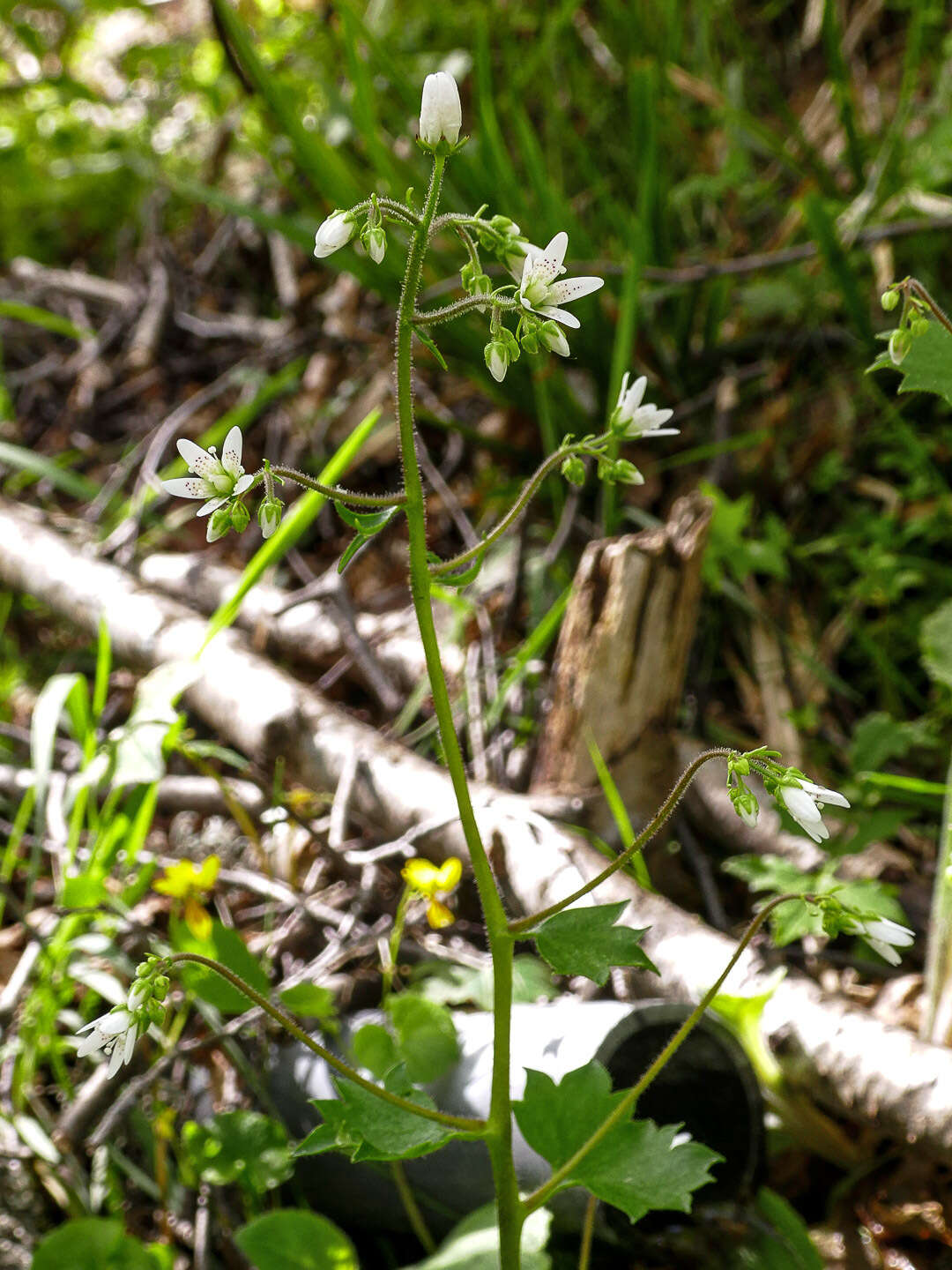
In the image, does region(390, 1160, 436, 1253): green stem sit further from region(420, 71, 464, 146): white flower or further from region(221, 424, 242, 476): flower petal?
region(420, 71, 464, 146): white flower

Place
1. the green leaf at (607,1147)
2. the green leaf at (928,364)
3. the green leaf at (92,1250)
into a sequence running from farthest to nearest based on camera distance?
the green leaf at (92,1250)
the green leaf at (928,364)
the green leaf at (607,1147)

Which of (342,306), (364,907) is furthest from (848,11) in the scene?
(364,907)

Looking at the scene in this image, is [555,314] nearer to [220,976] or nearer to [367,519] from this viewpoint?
[367,519]

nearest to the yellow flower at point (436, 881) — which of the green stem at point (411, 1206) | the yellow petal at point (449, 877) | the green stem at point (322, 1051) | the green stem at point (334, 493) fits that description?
the yellow petal at point (449, 877)

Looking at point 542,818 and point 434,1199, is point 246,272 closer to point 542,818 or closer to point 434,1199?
point 542,818

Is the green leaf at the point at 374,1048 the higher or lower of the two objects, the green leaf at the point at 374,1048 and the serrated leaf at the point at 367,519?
the lower

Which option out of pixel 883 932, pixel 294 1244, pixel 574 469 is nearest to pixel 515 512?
pixel 574 469

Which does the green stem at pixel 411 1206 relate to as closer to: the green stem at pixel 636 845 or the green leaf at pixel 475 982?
the green leaf at pixel 475 982

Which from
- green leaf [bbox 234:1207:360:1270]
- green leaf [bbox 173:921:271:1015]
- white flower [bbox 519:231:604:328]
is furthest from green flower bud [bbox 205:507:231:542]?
green leaf [bbox 234:1207:360:1270]
